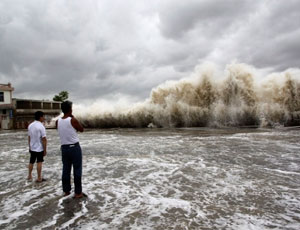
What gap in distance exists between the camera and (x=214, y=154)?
6.54 meters

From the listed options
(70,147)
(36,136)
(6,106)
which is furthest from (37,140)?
(6,106)

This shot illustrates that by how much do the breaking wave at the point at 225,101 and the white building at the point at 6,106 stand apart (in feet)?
74.8

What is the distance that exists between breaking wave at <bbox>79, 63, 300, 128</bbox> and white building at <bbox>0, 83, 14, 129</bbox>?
22.8 m

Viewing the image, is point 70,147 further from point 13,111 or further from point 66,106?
point 13,111

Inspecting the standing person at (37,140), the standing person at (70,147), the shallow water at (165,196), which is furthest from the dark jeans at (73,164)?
the standing person at (37,140)

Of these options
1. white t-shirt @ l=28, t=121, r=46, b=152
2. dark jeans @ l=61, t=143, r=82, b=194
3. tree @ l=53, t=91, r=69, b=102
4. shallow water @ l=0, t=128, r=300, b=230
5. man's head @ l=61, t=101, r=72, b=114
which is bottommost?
shallow water @ l=0, t=128, r=300, b=230

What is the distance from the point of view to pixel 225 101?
1719cm

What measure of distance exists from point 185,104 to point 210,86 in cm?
250

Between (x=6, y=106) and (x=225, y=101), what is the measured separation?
31301 mm

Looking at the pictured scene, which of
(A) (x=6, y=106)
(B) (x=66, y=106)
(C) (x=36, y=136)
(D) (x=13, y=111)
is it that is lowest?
(C) (x=36, y=136)

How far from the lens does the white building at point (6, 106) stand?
3247 centimetres

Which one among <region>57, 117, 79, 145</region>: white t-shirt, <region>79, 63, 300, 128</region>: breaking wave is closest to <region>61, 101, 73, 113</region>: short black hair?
<region>57, 117, 79, 145</region>: white t-shirt

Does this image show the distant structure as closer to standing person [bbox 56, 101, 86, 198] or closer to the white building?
the white building

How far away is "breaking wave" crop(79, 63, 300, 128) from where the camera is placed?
1538 cm
